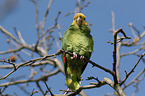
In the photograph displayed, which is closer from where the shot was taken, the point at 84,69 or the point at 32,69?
the point at 84,69

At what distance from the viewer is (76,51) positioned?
305 cm

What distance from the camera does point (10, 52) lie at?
576 centimetres

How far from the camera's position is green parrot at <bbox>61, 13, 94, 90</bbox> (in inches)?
121

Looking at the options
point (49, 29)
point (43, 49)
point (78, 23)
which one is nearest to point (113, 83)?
point (78, 23)

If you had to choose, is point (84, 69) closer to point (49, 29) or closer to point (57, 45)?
point (49, 29)

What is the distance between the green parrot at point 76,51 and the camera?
10.1 feet

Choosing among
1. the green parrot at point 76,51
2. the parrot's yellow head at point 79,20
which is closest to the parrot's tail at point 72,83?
the green parrot at point 76,51

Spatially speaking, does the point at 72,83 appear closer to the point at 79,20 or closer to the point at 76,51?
the point at 76,51

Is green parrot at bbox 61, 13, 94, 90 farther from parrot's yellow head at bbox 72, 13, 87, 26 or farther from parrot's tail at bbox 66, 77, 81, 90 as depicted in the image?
parrot's yellow head at bbox 72, 13, 87, 26

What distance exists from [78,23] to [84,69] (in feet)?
3.17

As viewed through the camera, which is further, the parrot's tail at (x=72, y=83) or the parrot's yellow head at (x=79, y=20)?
the parrot's yellow head at (x=79, y=20)

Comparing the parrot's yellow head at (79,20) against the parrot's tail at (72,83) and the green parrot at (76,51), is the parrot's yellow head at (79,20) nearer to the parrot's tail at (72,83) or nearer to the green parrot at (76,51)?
the green parrot at (76,51)

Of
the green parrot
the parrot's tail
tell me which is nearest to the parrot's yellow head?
the green parrot

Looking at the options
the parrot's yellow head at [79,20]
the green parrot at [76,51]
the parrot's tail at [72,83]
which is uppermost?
the parrot's yellow head at [79,20]
